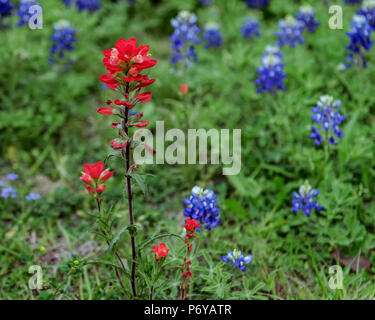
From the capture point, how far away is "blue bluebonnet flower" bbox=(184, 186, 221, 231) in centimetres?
229

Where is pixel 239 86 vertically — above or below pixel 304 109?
above

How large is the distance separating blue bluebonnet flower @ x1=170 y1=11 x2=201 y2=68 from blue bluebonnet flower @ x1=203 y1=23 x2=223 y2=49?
2.28 ft

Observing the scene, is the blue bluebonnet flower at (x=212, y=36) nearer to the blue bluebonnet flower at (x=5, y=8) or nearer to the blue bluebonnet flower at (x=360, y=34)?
the blue bluebonnet flower at (x=360, y=34)

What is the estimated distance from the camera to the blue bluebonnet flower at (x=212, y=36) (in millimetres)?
4340

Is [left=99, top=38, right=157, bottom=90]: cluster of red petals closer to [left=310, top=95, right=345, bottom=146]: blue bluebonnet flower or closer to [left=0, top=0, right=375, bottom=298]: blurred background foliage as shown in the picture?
[left=0, top=0, right=375, bottom=298]: blurred background foliage

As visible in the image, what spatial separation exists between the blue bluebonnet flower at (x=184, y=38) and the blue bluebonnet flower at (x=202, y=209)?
1578mm

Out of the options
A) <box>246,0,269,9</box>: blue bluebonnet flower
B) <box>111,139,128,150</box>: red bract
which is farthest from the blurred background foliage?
<box>111,139,128,150</box>: red bract

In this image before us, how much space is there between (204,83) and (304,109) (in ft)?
3.62

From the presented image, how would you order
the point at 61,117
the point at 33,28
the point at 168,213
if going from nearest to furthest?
the point at 168,213
the point at 61,117
the point at 33,28

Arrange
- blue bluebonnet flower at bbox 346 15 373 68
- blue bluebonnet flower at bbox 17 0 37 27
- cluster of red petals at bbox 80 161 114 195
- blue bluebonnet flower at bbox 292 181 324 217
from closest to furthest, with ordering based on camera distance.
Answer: cluster of red petals at bbox 80 161 114 195 < blue bluebonnet flower at bbox 292 181 324 217 < blue bluebonnet flower at bbox 346 15 373 68 < blue bluebonnet flower at bbox 17 0 37 27
